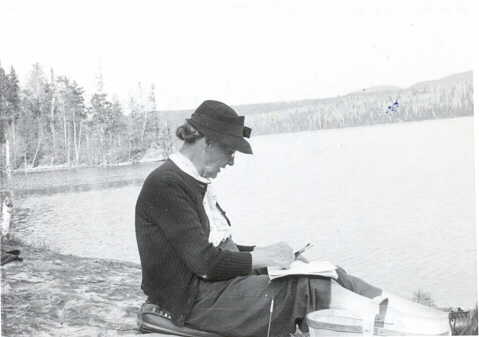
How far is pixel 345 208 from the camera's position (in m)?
4.19

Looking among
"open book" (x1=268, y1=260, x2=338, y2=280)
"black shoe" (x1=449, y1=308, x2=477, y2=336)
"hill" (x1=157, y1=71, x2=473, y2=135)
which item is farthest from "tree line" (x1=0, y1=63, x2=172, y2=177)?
"black shoe" (x1=449, y1=308, x2=477, y2=336)

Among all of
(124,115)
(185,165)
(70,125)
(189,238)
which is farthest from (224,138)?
(70,125)

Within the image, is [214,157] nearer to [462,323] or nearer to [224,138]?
[224,138]

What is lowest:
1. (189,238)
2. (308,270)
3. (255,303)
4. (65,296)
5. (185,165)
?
(65,296)

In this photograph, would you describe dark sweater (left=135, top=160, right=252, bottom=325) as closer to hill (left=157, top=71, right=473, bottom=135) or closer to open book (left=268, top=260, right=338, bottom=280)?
open book (left=268, top=260, right=338, bottom=280)

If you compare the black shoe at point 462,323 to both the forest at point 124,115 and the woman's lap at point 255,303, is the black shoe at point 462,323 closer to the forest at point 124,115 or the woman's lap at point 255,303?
the woman's lap at point 255,303

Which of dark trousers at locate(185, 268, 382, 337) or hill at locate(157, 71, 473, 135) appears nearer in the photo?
dark trousers at locate(185, 268, 382, 337)

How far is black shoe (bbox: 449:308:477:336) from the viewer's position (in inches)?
107

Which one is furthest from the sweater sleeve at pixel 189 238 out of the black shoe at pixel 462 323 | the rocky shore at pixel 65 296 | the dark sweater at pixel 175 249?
the rocky shore at pixel 65 296

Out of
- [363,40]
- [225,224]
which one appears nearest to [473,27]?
[363,40]

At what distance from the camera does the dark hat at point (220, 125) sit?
2.94 metres

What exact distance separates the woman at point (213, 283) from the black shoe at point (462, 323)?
7 cm

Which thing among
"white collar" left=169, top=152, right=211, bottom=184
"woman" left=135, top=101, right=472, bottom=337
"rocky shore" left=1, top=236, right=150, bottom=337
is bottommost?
"rocky shore" left=1, top=236, right=150, bottom=337

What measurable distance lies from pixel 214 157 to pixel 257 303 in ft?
2.41
